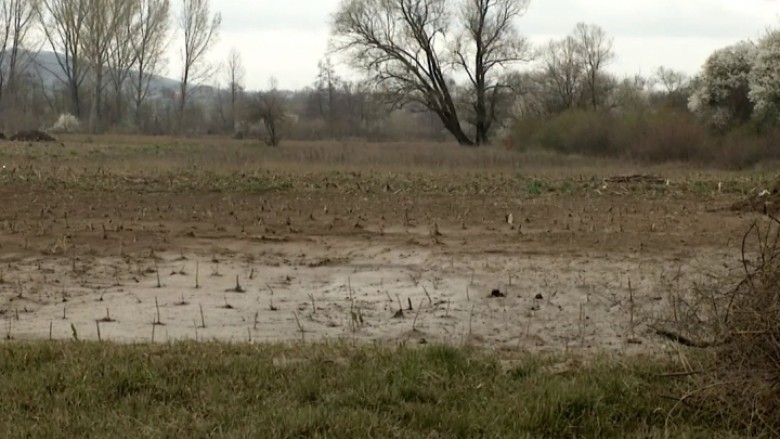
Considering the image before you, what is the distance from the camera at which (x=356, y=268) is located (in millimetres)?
8625

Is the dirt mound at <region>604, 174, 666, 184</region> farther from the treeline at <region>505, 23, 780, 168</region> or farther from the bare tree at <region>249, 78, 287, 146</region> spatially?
the bare tree at <region>249, 78, 287, 146</region>

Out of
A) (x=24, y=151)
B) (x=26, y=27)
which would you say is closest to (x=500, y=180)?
(x=24, y=151)

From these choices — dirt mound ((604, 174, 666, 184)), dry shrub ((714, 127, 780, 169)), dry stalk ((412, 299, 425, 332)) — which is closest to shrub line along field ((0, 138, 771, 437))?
dry stalk ((412, 299, 425, 332))

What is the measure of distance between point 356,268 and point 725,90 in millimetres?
29696

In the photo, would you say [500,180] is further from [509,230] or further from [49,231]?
[49,231]

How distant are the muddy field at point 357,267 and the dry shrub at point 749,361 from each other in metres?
1.21

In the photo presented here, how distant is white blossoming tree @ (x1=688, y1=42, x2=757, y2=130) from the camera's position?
33.2m

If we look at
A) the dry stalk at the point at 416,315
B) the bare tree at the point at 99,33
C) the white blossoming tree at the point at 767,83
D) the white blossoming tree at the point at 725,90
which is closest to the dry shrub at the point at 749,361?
the dry stalk at the point at 416,315

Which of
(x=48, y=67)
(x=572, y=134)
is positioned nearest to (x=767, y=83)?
(x=572, y=134)

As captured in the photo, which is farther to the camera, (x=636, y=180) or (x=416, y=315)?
(x=636, y=180)

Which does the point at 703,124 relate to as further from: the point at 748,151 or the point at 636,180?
the point at 636,180

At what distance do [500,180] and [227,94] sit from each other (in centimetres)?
7174

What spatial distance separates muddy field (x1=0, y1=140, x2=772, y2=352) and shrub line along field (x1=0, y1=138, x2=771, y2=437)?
0.04 metres

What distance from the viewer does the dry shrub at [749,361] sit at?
13.0ft
